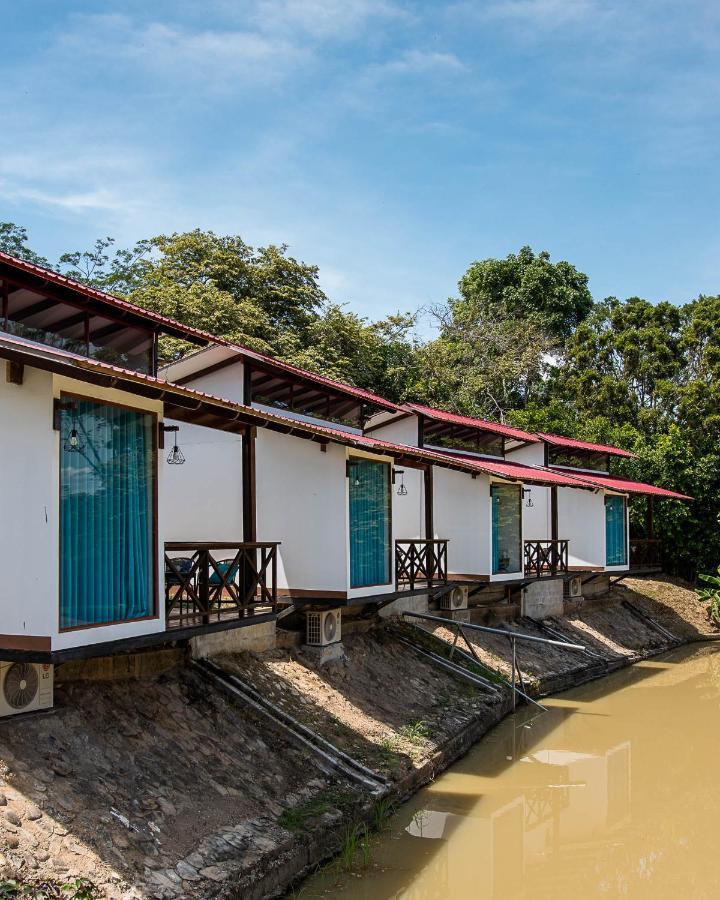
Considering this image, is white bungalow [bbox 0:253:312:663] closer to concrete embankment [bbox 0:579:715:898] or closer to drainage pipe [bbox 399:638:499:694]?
concrete embankment [bbox 0:579:715:898]

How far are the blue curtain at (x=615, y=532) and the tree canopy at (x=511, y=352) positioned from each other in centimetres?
403

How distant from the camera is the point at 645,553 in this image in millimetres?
26984

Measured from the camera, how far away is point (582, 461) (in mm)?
27781

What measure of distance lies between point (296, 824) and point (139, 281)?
28.2 m

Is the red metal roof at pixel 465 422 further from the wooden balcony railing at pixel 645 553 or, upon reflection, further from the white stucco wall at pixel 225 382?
the white stucco wall at pixel 225 382

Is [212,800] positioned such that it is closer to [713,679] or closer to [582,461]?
[713,679]

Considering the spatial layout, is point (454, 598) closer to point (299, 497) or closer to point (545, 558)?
point (545, 558)

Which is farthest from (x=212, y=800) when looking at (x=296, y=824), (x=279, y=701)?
(x=279, y=701)

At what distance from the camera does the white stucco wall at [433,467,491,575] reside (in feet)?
60.5

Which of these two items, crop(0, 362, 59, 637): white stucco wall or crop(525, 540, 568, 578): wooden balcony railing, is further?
crop(525, 540, 568, 578): wooden balcony railing

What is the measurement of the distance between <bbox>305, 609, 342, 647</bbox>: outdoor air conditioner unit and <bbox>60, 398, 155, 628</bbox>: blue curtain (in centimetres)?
492

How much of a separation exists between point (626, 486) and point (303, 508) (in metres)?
16.0

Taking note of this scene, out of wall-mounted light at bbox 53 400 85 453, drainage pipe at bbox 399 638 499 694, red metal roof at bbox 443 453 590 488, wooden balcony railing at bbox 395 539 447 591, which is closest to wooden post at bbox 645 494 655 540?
red metal roof at bbox 443 453 590 488

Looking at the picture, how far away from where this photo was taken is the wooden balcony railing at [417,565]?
50.4ft
